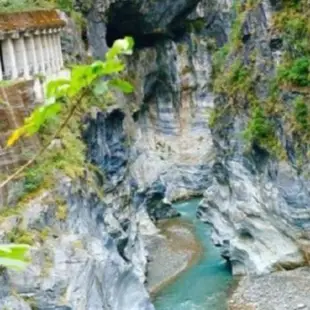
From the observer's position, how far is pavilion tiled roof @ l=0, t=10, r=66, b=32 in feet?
53.0

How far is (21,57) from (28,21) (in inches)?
35.4

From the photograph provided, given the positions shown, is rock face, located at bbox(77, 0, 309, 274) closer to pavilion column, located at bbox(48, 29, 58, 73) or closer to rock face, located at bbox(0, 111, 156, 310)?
rock face, located at bbox(0, 111, 156, 310)

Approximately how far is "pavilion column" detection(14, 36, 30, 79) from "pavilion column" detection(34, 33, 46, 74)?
90 centimetres

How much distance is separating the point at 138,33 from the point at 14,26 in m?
18.3

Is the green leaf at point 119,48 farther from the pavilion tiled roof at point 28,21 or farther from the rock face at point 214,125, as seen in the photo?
the rock face at point 214,125

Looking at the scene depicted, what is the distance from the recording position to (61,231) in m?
13.5

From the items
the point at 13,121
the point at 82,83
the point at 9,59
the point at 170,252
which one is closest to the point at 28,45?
the point at 9,59

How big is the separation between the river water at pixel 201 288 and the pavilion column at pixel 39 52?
7.13 meters

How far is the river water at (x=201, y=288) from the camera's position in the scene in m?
19.6

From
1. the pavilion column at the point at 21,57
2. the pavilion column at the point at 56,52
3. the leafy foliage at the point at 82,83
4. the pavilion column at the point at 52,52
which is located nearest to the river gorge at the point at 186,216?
the pavilion column at the point at 21,57

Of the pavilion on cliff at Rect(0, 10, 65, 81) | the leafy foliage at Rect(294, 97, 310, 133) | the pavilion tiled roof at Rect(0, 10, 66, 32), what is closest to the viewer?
the pavilion tiled roof at Rect(0, 10, 66, 32)

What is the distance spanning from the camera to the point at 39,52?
18609mm

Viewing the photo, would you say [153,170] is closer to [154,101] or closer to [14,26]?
[154,101]

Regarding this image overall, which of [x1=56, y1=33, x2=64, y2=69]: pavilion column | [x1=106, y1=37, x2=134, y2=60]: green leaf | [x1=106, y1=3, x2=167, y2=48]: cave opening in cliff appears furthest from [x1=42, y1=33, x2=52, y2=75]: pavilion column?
[x1=106, y1=37, x2=134, y2=60]: green leaf
